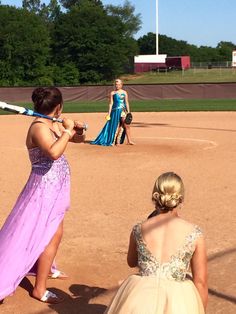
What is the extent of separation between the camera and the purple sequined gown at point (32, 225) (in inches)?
169

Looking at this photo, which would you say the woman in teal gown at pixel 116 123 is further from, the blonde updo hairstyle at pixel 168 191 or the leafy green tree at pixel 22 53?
the leafy green tree at pixel 22 53

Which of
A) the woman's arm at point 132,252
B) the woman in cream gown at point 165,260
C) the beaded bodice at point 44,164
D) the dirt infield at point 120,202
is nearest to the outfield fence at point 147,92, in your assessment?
the dirt infield at point 120,202

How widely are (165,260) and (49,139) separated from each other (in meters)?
1.63

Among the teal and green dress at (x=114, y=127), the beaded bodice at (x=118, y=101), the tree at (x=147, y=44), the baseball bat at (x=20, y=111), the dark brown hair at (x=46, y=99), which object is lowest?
the teal and green dress at (x=114, y=127)

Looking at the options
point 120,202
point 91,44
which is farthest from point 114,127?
point 91,44

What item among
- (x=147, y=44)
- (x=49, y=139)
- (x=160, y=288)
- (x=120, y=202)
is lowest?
(x=120, y=202)

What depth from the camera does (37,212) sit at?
4.28 meters

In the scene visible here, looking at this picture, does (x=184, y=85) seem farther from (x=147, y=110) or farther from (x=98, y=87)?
(x=147, y=110)

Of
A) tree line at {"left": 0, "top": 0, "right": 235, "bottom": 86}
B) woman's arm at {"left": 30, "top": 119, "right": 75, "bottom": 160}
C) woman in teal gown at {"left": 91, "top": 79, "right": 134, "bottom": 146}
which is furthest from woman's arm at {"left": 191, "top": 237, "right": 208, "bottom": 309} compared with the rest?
tree line at {"left": 0, "top": 0, "right": 235, "bottom": 86}

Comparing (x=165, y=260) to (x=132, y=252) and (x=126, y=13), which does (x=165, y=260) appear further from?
(x=126, y=13)

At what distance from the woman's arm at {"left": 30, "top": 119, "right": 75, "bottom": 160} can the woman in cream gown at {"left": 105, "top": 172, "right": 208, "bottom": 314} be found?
1270 mm

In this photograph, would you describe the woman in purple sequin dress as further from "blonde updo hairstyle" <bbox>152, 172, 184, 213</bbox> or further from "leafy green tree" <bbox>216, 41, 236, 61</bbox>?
"leafy green tree" <bbox>216, 41, 236, 61</bbox>

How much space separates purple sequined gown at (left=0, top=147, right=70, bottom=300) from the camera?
14.0 ft

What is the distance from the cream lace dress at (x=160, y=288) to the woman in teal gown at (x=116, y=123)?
35.9 ft
